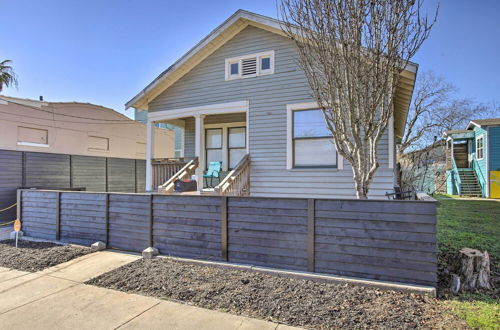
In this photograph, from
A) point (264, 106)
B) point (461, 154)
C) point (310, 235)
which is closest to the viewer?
point (310, 235)

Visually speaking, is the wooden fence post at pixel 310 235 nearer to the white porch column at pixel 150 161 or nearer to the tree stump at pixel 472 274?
the tree stump at pixel 472 274

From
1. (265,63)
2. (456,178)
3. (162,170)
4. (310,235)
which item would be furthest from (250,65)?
(456,178)

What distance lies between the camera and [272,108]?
755 cm

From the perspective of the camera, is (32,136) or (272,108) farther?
(32,136)

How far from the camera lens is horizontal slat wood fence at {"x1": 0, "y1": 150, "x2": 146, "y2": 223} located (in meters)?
9.59

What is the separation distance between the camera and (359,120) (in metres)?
4.44

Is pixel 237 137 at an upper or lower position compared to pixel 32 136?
lower

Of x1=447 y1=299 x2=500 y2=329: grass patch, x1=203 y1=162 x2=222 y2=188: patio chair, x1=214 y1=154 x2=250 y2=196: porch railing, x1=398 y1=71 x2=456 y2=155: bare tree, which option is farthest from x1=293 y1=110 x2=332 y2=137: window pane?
x1=398 y1=71 x2=456 y2=155: bare tree

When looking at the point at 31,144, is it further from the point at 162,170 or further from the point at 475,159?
the point at 475,159

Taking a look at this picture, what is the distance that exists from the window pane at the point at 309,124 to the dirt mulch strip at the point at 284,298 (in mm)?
4165

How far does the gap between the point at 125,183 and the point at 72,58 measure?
6.33 metres

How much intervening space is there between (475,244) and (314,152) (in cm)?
366

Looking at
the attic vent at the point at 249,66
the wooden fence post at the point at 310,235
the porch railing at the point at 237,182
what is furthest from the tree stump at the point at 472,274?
the attic vent at the point at 249,66

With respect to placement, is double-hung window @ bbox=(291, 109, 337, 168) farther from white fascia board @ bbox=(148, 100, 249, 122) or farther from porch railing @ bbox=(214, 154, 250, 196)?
white fascia board @ bbox=(148, 100, 249, 122)
